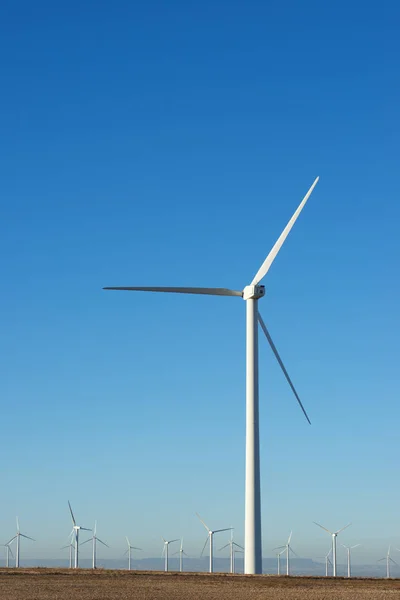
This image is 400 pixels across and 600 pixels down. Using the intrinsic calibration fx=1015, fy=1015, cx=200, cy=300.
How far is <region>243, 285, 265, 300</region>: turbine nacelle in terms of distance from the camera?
275ft

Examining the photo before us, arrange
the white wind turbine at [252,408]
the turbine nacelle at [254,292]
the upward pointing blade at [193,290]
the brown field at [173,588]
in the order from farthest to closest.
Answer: the upward pointing blade at [193,290], the turbine nacelle at [254,292], the white wind turbine at [252,408], the brown field at [173,588]

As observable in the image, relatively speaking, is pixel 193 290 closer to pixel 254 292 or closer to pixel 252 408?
pixel 254 292

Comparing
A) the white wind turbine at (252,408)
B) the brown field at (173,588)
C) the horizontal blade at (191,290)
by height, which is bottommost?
the brown field at (173,588)

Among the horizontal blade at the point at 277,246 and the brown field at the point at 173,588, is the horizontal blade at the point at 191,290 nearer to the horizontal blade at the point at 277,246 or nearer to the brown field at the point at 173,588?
the horizontal blade at the point at 277,246

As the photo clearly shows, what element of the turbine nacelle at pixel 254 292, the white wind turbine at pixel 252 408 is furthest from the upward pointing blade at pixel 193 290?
the turbine nacelle at pixel 254 292

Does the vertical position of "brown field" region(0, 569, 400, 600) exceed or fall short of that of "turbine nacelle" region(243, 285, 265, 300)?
it falls short

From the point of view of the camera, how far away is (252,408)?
79125mm

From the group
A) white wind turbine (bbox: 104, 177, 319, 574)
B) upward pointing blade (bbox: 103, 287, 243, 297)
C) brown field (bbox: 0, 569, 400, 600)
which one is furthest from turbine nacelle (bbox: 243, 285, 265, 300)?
brown field (bbox: 0, 569, 400, 600)

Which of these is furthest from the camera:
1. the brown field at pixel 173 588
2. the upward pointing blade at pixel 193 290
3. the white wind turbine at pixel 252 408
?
the upward pointing blade at pixel 193 290

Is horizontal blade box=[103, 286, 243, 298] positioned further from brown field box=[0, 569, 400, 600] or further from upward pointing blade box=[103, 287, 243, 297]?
brown field box=[0, 569, 400, 600]

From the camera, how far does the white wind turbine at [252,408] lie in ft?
252

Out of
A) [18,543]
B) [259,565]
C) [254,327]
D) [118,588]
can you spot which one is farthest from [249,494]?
[18,543]

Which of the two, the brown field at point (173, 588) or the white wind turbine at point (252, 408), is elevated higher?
the white wind turbine at point (252, 408)

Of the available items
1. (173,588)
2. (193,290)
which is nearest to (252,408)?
(193,290)
